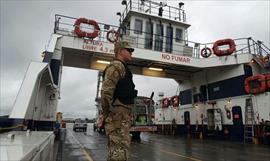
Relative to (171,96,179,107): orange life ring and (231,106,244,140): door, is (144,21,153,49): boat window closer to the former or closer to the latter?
(231,106,244,140): door

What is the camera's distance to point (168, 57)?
59.4 feet

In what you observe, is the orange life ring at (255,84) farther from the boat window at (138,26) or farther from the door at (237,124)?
the boat window at (138,26)

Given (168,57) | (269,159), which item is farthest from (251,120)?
(269,159)

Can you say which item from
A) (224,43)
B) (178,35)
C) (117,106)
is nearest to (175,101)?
(178,35)

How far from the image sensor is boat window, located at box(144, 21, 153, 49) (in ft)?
66.1

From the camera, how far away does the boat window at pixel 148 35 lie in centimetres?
2016

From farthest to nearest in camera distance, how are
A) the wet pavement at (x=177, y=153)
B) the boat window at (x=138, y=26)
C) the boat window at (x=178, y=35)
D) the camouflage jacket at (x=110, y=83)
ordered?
the boat window at (x=178, y=35), the boat window at (x=138, y=26), the wet pavement at (x=177, y=153), the camouflage jacket at (x=110, y=83)

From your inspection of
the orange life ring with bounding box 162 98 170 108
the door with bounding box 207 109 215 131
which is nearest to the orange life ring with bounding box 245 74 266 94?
the door with bounding box 207 109 215 131

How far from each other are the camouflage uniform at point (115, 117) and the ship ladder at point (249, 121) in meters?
16.1

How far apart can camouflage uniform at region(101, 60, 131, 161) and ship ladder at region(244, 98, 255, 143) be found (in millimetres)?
16078

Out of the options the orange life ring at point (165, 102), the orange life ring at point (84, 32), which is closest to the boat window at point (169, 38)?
the orange life ring at point (84, 32)

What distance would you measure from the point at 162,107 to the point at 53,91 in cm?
1847

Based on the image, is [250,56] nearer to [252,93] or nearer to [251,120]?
[252,93]

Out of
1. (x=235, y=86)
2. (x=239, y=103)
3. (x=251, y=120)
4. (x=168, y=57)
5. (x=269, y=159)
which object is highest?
(x=168, y=57)
